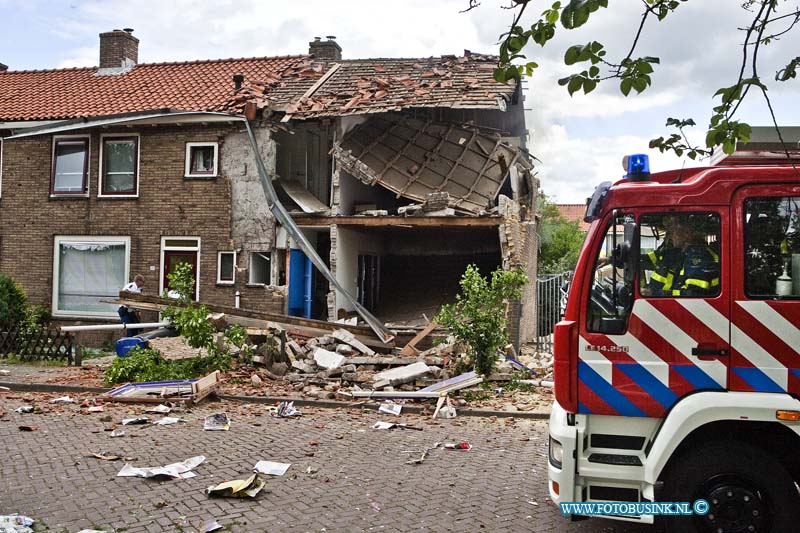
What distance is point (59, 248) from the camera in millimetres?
18609

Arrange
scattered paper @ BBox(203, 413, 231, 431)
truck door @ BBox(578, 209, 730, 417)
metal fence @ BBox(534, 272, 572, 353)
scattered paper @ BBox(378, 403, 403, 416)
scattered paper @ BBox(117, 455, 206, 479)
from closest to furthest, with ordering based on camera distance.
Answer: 1. truck door @ BBox(578, 209, 730, 417)
2. scattered paper @ BBox(117, 455, 206, 479)
3. scattered paper @ BBox(203, 413, 231, 431)
4. scattered paper @ BBox(378, 403, 403, 416)
5. metal fence @ BBox(534, 272, 572, 353)

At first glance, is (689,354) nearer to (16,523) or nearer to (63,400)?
(16,523)

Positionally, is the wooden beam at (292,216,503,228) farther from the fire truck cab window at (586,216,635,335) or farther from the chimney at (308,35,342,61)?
the fire truck cab window at (586,216,635,335)

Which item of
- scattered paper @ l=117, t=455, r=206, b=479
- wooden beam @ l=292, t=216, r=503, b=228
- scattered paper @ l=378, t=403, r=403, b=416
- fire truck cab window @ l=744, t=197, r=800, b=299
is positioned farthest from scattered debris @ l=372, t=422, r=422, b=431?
wooden beam @ l=292, t=216, r=503, b=228

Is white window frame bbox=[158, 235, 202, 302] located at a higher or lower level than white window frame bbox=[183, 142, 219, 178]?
lower

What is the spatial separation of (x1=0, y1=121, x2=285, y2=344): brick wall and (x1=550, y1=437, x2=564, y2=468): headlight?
41.7 feet

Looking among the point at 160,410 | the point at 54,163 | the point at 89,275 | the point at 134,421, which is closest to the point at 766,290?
the point at 134,421

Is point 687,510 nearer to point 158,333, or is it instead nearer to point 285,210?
point 158,333

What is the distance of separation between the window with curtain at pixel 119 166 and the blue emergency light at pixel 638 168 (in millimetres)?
15600

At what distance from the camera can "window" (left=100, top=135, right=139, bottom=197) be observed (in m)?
18.2

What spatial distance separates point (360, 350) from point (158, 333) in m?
4.00

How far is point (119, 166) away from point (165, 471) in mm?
13681

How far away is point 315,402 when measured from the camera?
35.1ft

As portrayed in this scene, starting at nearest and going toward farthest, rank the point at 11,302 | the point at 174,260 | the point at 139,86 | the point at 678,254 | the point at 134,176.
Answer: the point at 678,254 < the point at 11,302 < the point at 174,260 < the point at 134,176 < the point at 139,86
